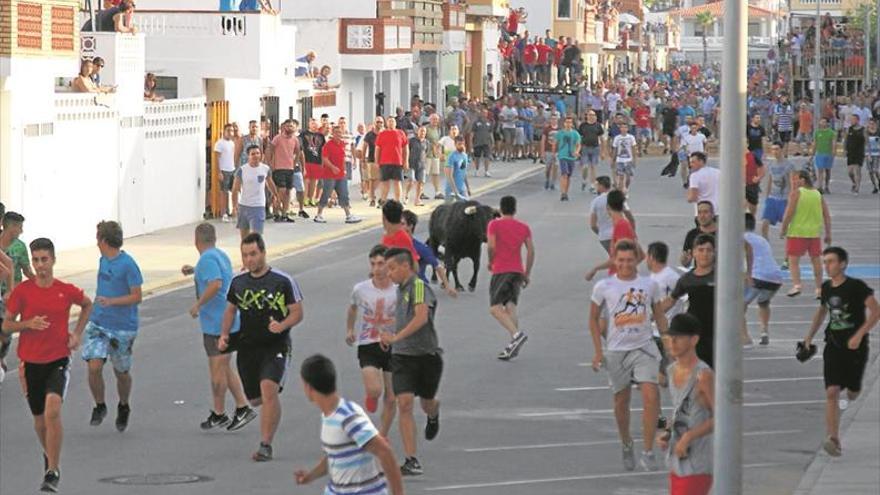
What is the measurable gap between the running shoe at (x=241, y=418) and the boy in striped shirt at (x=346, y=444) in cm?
646

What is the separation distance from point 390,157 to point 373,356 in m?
24.2

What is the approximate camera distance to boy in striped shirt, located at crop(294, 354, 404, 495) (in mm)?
9719

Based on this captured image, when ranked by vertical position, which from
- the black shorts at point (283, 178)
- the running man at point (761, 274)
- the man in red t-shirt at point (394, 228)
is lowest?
the running man at point (761, 274)

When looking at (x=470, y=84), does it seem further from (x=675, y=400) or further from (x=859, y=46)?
(x=675, y=400)

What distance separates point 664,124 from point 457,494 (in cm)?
4813

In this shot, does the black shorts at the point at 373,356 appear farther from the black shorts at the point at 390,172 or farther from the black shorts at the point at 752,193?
the black shorts at the point at 390,172

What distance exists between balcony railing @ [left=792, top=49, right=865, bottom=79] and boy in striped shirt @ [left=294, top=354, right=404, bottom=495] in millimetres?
68965

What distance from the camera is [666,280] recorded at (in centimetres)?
1622

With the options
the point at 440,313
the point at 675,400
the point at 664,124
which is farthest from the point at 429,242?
the point at 664,124

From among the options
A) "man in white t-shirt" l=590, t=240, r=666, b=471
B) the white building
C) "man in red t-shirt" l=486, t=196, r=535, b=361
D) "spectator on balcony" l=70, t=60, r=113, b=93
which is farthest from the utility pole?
"spectator on balcony" l=70, t=60, r=113, b=93

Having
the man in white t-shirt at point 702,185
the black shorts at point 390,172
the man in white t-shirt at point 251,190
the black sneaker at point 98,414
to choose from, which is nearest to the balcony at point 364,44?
the black shorts at point 390,172

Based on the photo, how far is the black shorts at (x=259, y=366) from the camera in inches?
605

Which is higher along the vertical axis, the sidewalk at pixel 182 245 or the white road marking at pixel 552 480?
the sidewalk at pixel 182 245

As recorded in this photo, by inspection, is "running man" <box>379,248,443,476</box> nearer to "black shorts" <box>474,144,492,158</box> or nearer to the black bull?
the black bull
